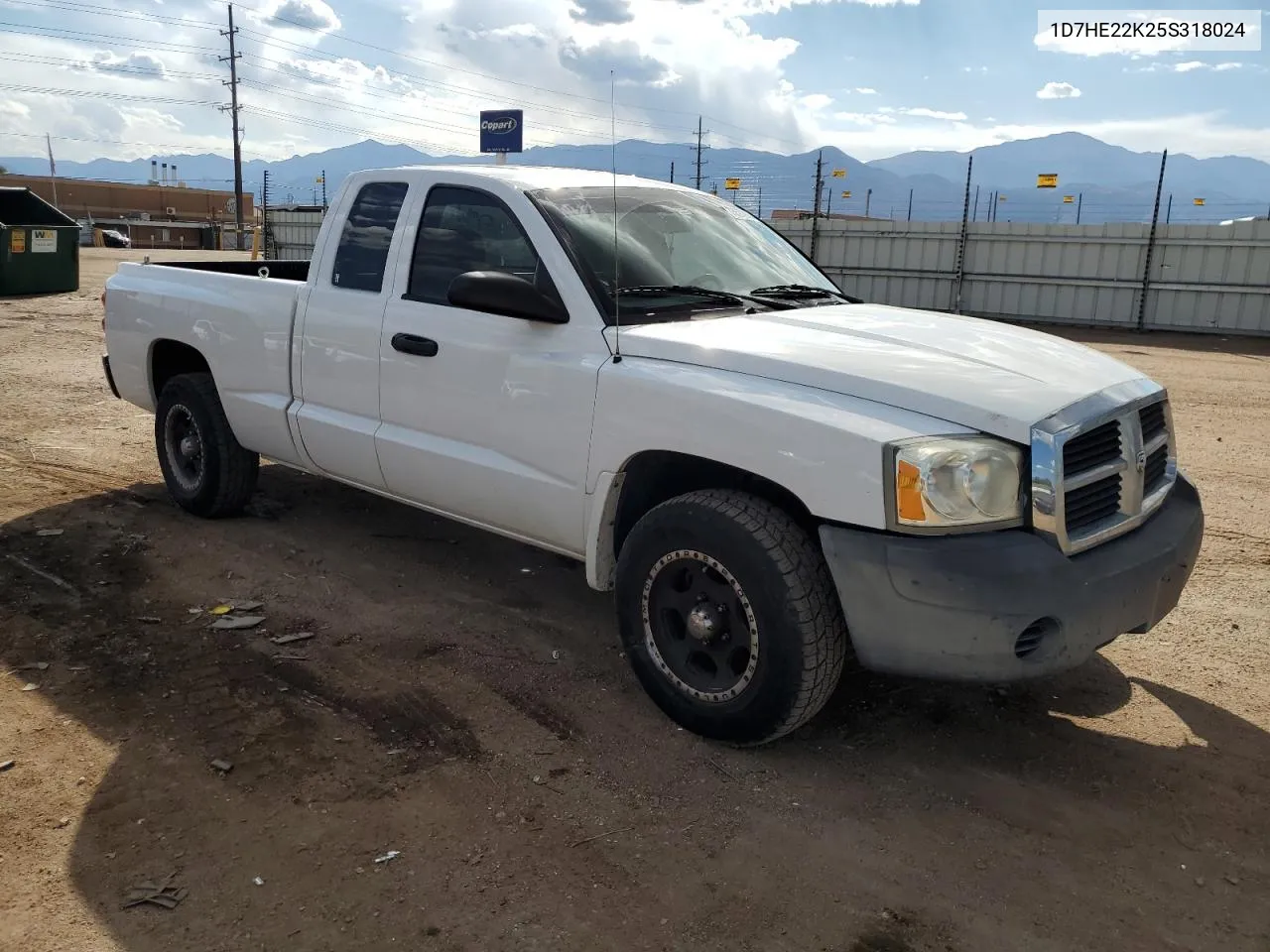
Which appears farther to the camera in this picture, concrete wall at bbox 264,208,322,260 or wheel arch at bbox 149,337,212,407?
concrete wall at bbox 264,208,322,260

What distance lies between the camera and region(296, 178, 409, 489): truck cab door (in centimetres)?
452

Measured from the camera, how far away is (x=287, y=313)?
4934mm

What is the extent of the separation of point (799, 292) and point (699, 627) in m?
1.68

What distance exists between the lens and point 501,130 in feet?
96.7

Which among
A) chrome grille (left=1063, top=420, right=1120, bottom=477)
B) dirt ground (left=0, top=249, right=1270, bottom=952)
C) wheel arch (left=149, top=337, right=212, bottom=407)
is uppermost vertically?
chrome grille (left=1063, top=420, right=1120, bottom=477)

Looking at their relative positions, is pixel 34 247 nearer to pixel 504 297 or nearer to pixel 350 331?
pixel 350 331

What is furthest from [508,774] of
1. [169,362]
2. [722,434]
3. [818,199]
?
[818,199]

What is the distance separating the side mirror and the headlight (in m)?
1.46

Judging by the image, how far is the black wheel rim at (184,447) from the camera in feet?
19.1

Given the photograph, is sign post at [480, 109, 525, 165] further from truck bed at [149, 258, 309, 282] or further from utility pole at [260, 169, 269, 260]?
truck bed at [149, 258, 309, 282]

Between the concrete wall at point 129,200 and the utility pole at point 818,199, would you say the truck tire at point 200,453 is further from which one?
the concrete wall at point 129,200

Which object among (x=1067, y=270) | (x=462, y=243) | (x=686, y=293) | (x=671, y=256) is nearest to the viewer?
(x=686, y=293)

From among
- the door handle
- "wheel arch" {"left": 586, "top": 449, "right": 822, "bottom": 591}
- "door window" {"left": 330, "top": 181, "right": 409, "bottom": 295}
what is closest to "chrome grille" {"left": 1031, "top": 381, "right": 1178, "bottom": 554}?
"wheel arch" {"left": 586, "top": 449, "right": 822, "bottom": 591}

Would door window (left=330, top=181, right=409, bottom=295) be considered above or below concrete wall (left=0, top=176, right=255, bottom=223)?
below
